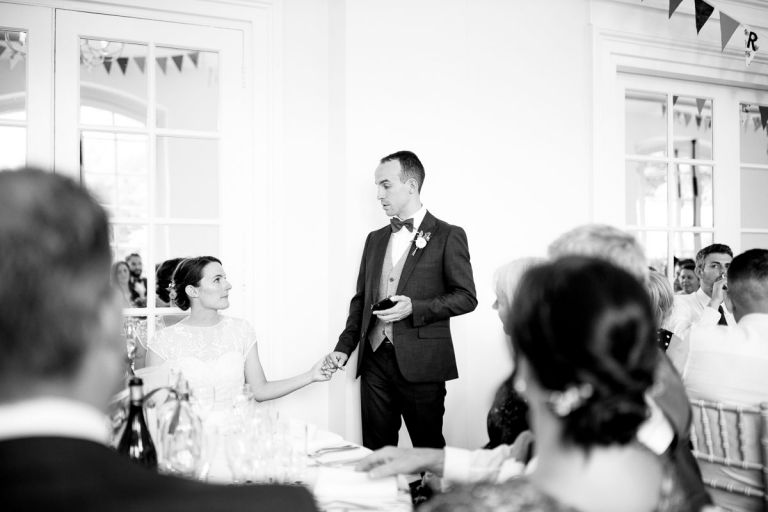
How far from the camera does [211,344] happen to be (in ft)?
9.24

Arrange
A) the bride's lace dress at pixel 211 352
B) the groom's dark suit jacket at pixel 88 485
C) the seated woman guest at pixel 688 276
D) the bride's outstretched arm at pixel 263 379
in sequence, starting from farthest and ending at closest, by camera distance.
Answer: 1. the seated woman guest at pixel 688 276
2. the bride's outstretched arm at pixel 263 379
3. the bride's lace dress at pixel 211 352
4. the groom's dark suit jacket at pixel 88 485

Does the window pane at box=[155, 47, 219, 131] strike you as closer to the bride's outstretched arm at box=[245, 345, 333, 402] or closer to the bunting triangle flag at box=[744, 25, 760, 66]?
the bride's outstretched arm at box=[245, 345, 333, 402]

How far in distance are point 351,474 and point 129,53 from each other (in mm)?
2595

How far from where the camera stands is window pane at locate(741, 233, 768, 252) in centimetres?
444

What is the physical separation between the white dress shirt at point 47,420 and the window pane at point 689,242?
4206mm

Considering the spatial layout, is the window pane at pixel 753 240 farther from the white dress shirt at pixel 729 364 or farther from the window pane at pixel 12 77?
the window pane at pixel 12 77

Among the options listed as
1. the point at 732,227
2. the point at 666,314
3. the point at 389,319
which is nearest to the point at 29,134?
the point at 389,319

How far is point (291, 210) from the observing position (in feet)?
11.1

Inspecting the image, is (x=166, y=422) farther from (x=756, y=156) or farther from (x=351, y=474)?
(x=756, y=156)

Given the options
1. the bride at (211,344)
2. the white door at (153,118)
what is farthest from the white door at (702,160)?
the bride at (211,344)

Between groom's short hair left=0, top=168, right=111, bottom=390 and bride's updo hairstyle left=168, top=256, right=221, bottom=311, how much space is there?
88.1 inches

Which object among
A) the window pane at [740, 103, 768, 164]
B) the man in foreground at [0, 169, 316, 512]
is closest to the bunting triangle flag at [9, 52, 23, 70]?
the man in foreground at [0, 169, 316, 512]

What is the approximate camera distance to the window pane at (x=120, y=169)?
160 inches

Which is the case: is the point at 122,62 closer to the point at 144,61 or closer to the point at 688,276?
the point at 144,61
